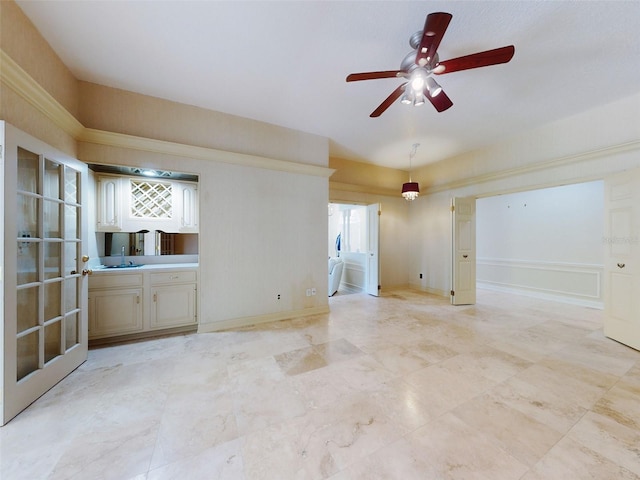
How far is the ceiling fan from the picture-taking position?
5.35 ft

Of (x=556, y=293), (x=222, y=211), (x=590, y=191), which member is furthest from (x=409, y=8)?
(x=556, y=293)

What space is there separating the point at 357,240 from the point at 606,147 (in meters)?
4.50

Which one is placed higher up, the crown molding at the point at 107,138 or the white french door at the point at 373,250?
the crown molding at the point at 107,138

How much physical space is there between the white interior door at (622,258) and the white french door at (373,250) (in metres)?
3.35

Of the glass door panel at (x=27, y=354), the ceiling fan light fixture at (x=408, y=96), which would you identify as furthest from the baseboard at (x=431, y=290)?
the glass door panel at (x=27, y=354)

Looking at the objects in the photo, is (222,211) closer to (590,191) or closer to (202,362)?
(202,362)

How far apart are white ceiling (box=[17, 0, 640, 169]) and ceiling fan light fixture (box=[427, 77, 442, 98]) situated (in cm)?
39

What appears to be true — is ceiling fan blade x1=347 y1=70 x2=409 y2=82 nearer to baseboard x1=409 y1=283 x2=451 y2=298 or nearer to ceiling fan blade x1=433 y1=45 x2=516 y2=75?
ceiling fan blade x1=433 y1=45 x2=516 y2=75

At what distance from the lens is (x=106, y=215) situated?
10.8 feet

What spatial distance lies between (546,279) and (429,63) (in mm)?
5677

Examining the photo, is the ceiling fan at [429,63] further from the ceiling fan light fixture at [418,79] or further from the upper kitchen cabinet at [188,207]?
the upper kitchen cabinet at [188,207]

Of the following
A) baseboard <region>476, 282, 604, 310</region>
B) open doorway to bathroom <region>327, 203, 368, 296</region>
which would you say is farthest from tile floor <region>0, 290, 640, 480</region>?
open doorway to bathroom <region>327, 203, 368, 296</region>

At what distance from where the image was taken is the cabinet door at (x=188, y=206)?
3.71 metres

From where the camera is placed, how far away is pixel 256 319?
3.62m
